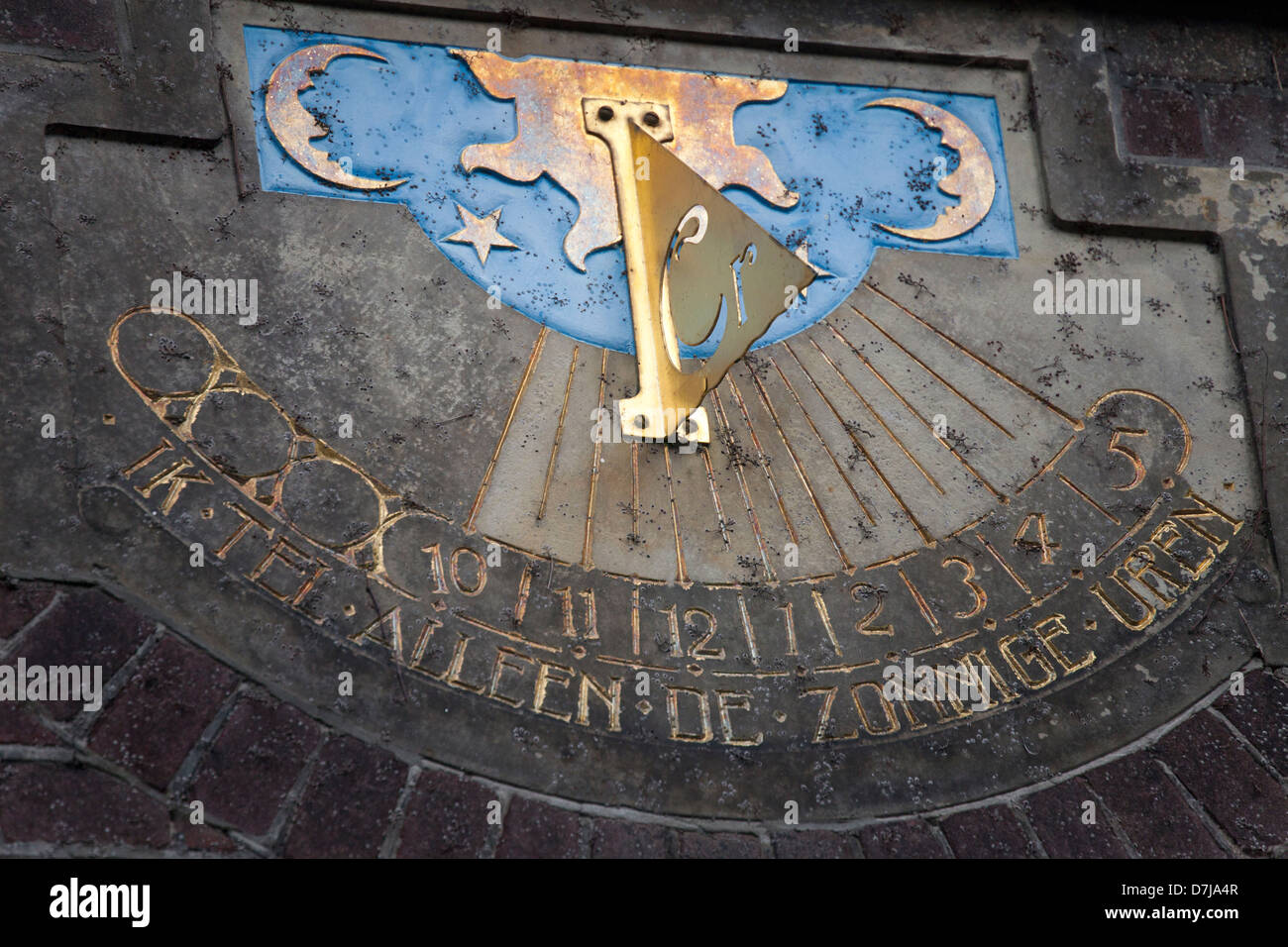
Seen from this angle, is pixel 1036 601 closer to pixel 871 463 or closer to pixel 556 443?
pixel 871 463

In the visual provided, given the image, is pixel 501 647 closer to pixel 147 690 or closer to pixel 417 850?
pixel 417 850

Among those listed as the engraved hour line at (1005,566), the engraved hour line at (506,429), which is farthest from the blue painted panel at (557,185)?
the engraved hour line at (1005,566)

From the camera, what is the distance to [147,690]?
4.95 meters

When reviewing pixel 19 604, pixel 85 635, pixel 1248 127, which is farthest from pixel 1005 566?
pixel 19 604

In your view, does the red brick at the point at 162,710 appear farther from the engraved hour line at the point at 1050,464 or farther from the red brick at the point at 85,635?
the engraved hour line at the point at 1050,464

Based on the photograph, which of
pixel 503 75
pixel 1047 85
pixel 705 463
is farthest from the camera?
pixel 1047 85

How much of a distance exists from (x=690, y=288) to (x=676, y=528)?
0.88 meters

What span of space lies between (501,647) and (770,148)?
8.15 ft

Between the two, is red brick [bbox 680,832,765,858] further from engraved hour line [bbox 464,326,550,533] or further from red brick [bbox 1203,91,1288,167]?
red brick [bbox 1203,91,1288,167]

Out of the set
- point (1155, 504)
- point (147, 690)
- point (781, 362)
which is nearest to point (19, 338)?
point (147, 690)

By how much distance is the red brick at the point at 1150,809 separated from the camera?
17.4 ft

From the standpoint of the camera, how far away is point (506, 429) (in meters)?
5.73

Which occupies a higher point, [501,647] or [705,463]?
[705,463]

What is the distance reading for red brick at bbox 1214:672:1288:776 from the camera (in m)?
5.55
